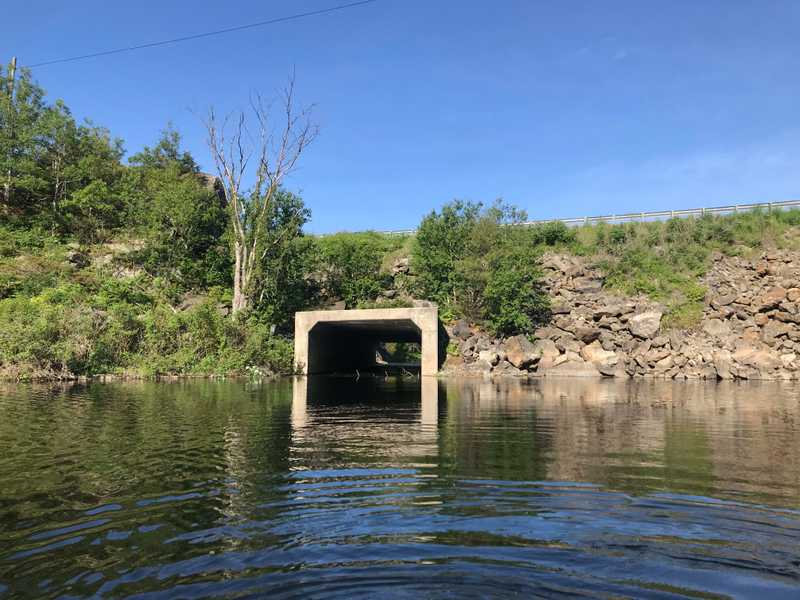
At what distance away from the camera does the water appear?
4434 millimetres

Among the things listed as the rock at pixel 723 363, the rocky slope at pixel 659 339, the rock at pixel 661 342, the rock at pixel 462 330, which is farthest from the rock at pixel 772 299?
the rock at pixel 462 330

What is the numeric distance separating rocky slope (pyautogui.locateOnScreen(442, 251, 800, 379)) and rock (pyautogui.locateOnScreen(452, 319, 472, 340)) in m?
0.07

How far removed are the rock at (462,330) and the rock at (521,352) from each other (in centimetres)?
263

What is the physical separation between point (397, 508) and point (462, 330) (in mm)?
32149

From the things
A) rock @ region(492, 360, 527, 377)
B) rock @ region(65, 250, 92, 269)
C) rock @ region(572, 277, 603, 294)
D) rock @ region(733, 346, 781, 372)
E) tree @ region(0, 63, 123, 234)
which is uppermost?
tree @ region(0, 63, 123, 234)

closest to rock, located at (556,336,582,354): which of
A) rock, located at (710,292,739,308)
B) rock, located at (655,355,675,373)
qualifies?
rock, located at (655,355,675,373)

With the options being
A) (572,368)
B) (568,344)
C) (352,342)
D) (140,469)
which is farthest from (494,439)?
(352,342)

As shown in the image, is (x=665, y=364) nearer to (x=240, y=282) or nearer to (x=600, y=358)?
(x=600, y=358)

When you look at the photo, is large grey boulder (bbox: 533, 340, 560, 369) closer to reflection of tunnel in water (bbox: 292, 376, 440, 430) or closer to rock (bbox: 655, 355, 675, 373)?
rock (bbox: 655, 355, 675, 373)

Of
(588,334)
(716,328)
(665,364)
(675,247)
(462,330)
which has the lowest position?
(665,364)

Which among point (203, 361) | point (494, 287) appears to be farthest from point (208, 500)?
point (494, 287)

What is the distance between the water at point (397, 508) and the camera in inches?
175

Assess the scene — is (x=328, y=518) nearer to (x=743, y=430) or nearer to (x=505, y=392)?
(x=743, y=430)

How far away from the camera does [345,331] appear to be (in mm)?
41188
